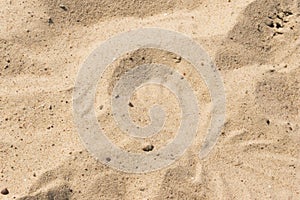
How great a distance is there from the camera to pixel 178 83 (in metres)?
2.78

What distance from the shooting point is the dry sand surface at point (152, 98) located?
8.59 ft

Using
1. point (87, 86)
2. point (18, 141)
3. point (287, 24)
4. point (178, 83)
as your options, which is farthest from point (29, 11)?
point (287, 24)

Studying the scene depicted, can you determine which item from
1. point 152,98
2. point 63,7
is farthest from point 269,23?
point 63,7

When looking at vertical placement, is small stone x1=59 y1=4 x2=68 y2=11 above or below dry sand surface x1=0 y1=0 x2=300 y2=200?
above

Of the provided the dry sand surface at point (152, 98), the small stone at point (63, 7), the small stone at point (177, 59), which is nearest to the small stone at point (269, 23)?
the dry sand surface at point (152, 98)

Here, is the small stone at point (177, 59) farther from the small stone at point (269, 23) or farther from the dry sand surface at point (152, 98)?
the small stone at point (269, 23)

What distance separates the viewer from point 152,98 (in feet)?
9.07

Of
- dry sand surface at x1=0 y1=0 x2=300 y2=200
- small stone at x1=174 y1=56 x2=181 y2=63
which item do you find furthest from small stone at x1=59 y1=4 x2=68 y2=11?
small stone at x1=174 y1=56 x2=181 y2=63

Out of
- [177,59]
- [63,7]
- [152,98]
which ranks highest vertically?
[63,7]

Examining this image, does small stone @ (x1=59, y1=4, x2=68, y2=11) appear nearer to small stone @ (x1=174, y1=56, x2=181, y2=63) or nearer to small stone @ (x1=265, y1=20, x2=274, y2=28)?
small stone @ (x1=174, y1=56, x2=181, y2=63)

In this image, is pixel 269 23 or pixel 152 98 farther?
pixel 269 23

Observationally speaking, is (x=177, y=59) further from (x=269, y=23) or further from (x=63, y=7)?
(x=63, y=7)

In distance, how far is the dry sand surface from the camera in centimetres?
262

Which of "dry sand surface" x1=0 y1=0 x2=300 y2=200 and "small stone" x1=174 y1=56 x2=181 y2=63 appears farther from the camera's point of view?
"small stone" x1=174 y1=56 x2=181 y2=63
